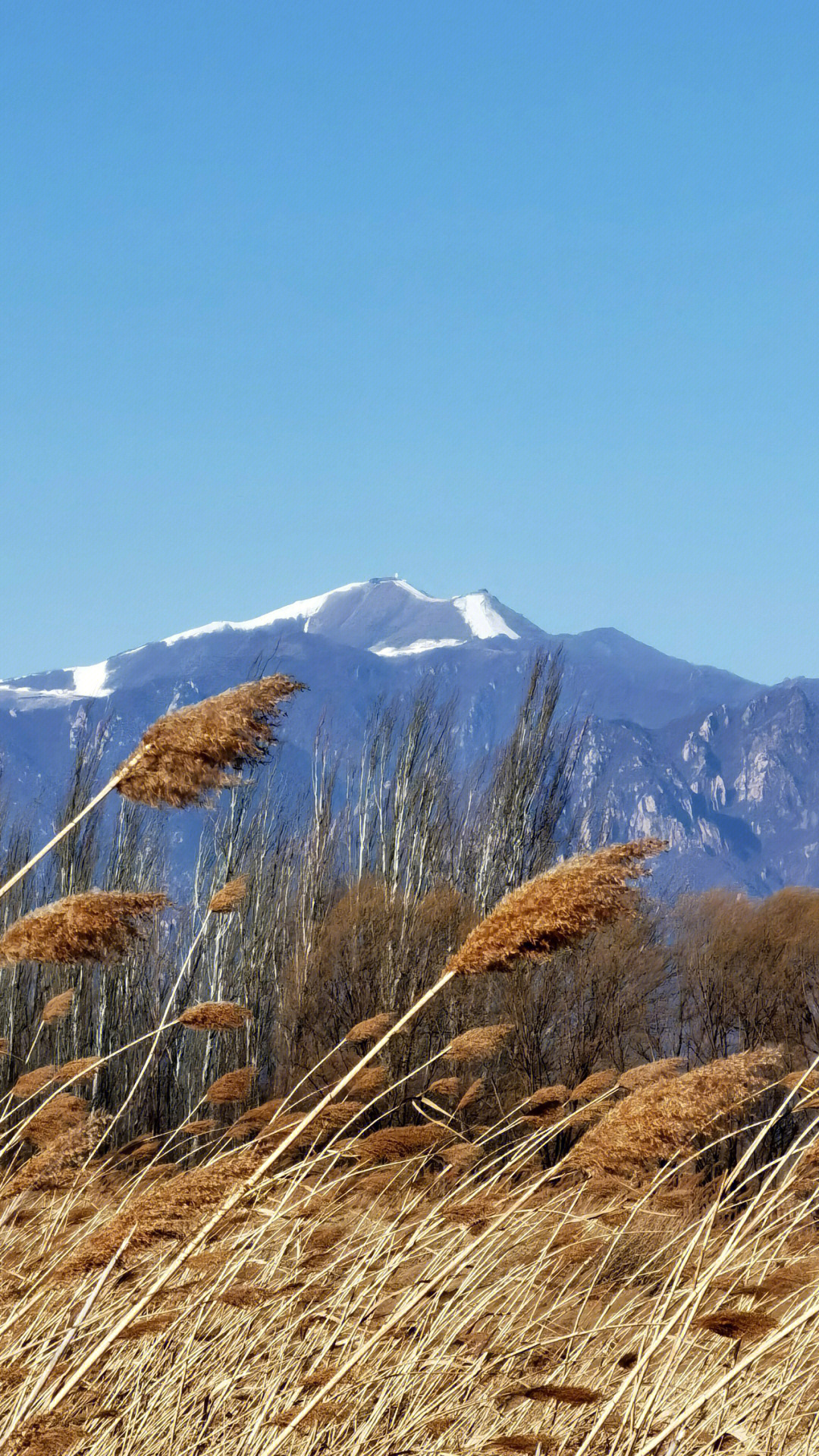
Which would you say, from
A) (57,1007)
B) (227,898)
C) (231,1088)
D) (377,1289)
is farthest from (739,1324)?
(57,1007)

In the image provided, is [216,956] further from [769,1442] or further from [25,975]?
[769,1442]

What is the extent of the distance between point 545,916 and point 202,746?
83cm

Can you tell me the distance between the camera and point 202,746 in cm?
291

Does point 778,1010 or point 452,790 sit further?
point 452,790

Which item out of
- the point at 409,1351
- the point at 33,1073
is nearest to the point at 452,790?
the point at 33,1073

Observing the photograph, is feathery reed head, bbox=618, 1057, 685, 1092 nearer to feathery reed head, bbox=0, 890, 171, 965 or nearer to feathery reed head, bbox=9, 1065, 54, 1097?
feathery reed head, bbox=0, 890, 171, 965

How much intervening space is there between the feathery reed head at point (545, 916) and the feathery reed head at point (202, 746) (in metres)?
0.65

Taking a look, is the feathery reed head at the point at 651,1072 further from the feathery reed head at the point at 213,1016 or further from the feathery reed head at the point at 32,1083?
Result: the feathery reed head at the point at 32,1083

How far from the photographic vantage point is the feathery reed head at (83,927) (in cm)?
297

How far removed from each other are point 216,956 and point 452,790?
18.6 feet

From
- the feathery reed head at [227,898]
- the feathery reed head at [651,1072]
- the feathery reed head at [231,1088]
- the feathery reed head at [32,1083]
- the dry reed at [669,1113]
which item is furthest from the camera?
the feathery reed head at [32,1083]

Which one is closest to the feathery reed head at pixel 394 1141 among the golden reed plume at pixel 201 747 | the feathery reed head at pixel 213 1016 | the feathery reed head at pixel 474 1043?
the feathery reed head at pixel 474 1043

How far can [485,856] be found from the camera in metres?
25.4

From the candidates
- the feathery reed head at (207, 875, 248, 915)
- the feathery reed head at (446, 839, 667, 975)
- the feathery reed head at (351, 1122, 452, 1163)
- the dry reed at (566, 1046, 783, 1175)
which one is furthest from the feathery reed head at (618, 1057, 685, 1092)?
the feathery reed head at (446, 839, 667, 975)
